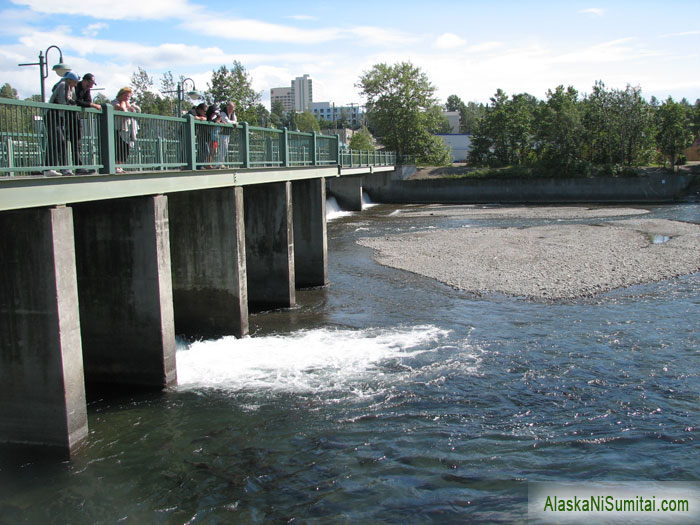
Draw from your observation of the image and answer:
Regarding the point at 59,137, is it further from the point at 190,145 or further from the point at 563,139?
the point at 563,139

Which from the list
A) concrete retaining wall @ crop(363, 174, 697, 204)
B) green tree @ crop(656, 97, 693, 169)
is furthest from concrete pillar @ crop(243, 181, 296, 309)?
green tree @ crop(656, 97, 693, 169)

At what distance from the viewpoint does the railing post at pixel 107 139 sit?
10180mm

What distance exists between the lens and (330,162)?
2530cm

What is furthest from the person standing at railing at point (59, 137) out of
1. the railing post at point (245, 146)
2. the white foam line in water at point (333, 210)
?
the white foam line in water at point (333, 210)

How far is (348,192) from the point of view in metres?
53.3

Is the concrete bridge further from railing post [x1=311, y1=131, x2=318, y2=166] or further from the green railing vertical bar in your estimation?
→ railing post [x1=311, y1=131, x2=318, y2=166]

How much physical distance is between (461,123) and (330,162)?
6291 inches

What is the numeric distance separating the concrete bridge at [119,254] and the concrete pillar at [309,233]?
1.84 metres

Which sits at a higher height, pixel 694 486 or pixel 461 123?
pixel 461 123

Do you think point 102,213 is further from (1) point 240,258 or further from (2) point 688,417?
(2) point 688,417

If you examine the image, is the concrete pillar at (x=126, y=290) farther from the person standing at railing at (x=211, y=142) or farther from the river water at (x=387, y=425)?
the person standing at railing at (x=211, y=142)

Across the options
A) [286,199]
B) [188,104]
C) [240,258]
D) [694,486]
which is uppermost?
[188,104]

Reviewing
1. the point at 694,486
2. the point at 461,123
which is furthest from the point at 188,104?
the point at 461,123

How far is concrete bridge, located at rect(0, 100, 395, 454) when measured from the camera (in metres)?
8.91
